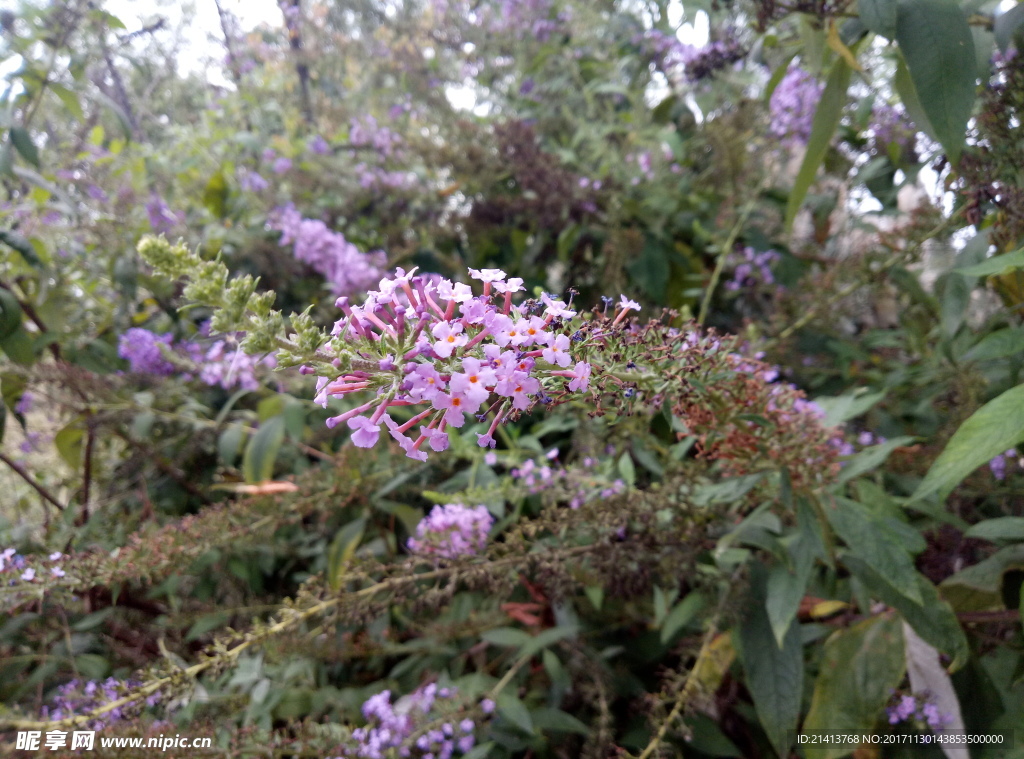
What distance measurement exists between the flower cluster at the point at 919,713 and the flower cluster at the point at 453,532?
801mm

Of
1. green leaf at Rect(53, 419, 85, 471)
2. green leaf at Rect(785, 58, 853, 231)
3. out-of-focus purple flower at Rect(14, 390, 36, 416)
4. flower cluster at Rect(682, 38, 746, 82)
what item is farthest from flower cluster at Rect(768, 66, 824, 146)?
out-of-focus purple flower at Rect(14, 390, 36, 416)

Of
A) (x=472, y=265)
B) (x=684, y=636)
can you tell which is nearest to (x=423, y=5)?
Result: (x=472, y=265)

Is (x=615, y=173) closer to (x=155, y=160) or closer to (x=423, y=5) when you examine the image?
(x=155, y=160)

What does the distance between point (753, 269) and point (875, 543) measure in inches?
52.2

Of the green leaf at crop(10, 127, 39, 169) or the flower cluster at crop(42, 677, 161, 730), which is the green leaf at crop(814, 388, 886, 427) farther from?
the green leaf at crop(10, 127, 39, 169)

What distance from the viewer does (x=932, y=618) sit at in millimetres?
1056

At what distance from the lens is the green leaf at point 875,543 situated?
96 centimetres

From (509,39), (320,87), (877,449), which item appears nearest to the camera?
(877,449)

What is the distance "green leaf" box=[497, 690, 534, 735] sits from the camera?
1271mm

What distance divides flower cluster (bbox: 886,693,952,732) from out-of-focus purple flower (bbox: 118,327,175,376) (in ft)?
6.84

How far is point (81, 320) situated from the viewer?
2.21 meters

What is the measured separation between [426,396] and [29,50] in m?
2.08

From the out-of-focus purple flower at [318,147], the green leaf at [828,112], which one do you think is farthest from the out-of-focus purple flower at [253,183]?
the green leaf at [828,112]

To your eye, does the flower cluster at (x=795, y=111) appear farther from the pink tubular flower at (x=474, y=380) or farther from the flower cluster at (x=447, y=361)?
the pink tubular flower at (x=474, y=380)
